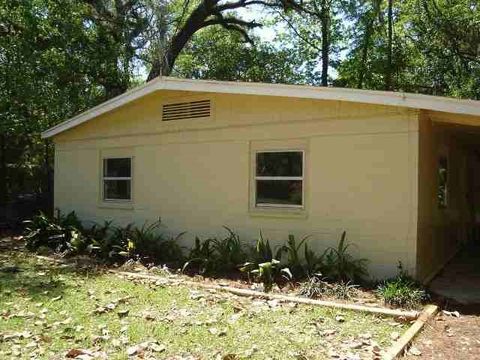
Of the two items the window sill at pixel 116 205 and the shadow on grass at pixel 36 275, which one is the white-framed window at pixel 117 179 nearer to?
the window sill at pixel 116 205

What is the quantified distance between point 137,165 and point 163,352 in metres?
6.93

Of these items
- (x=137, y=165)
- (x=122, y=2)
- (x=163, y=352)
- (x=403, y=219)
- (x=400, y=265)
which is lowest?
(x=163, y=352)

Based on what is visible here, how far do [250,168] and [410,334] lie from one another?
4.80 meters

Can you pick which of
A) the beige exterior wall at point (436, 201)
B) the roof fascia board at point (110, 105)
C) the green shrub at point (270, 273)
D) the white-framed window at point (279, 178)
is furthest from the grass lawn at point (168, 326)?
the roof fascia board at point (110, 105)

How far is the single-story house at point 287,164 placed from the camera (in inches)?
318

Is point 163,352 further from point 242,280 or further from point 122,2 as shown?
point 122,2

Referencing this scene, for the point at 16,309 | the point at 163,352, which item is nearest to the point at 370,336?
the point at 163,352

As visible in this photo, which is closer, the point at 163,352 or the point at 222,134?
the point at 163,352

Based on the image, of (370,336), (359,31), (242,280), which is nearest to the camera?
(370,336)

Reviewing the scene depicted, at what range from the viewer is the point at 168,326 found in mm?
5992

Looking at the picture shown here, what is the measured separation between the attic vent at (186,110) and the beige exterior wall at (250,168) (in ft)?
0.43

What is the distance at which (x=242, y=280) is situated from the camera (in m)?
8.60

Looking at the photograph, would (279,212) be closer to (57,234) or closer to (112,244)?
(112,244)

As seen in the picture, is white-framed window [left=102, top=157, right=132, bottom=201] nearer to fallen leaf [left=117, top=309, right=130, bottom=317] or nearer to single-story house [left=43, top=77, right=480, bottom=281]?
single-story house [left=43, top=77, right=480, bottom=281]
